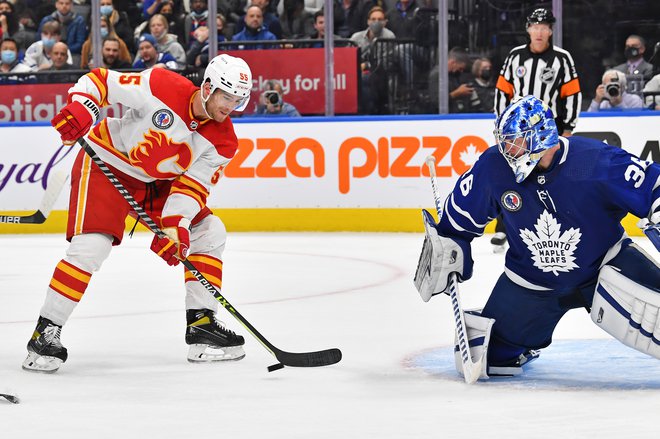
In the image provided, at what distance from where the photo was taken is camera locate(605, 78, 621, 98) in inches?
298

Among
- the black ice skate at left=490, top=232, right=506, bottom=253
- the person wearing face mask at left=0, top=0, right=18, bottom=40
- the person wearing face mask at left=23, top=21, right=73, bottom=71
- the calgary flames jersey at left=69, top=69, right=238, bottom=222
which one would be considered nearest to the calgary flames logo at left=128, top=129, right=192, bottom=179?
the calgary flames jersey at left=69, top=69, right=238, bottom=222

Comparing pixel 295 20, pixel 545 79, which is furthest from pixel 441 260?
pixel 295 20

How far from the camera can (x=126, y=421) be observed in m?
2.80

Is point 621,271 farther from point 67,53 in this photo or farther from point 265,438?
point 67,53

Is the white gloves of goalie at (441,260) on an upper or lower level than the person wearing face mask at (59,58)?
lower

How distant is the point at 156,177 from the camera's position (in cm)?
368

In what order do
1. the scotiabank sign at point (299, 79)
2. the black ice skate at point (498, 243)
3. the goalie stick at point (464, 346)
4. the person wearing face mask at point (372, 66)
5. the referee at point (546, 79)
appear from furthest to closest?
1. the scotiabank sign at point (299, 79)
2. the person wearing face mask at point (372, 66)
3. the black ice skate at point (498, 243)
4. the referee at point (546, 79)
5. the goalie stick at point (464, 346)

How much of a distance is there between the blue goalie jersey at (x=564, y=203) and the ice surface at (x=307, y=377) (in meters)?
0.32

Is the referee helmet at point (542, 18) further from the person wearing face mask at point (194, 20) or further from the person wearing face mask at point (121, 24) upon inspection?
the person wearing face mask at point (121, 24)

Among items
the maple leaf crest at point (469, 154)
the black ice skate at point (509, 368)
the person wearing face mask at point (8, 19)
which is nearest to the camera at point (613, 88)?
the maple leaf crest at point (469, 154)

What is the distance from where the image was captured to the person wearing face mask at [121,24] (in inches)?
328

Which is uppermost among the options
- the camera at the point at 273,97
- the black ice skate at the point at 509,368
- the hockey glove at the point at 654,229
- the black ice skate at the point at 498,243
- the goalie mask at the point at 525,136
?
the goalie mask at the point at 525,136

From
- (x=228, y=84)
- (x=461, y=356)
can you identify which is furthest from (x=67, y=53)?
(x=461, y=356)

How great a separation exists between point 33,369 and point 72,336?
652mm
